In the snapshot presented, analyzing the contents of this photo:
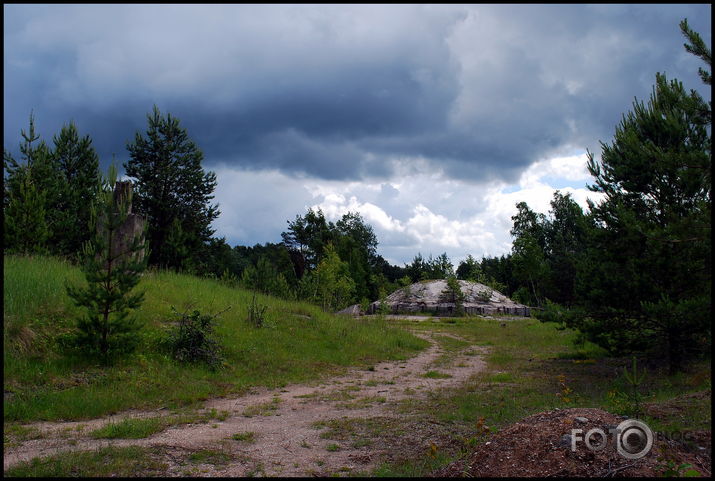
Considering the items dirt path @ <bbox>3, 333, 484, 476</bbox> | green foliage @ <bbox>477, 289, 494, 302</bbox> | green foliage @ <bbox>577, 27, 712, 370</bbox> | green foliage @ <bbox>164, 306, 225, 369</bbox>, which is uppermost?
green foliage @ <bbox>577, 27, 712, 370</bbox>

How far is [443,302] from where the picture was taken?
4616cm

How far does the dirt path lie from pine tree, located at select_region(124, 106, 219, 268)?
26259 mm

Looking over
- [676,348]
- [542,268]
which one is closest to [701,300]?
[676,348]

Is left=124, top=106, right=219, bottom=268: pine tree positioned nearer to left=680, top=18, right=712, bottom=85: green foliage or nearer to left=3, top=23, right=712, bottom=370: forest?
left=3, top=23, right=712, bottom=370: forest

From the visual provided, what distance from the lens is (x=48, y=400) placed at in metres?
8.68

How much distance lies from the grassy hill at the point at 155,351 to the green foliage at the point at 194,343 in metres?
0.28

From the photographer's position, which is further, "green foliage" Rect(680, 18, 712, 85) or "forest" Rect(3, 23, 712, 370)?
→ "forest" Rect(3, 23, 712, 370)

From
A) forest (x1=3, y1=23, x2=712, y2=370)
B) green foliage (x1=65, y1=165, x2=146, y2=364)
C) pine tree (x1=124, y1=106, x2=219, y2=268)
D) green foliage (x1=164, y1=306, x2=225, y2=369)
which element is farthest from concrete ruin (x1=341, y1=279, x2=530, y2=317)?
green foliage (x1=65, y1=165, x2=146, y2=364)

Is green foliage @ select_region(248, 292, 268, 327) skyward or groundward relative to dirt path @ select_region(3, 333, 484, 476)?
skyward

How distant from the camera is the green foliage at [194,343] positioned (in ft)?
39.8

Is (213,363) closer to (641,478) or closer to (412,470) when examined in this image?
(412,470)

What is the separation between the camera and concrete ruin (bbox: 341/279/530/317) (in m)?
44.5

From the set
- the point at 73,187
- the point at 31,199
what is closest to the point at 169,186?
the point at 73,187

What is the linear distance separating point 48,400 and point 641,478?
9.09 metres
